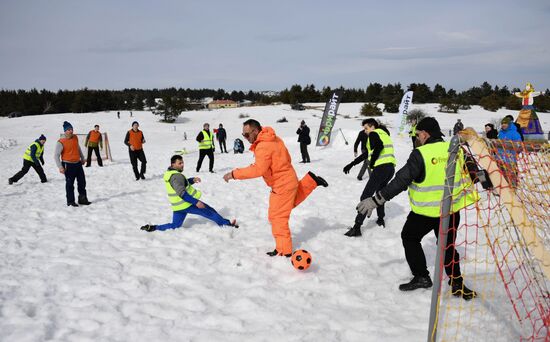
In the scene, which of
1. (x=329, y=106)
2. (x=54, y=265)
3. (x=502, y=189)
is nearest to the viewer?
(x=502, y=189)

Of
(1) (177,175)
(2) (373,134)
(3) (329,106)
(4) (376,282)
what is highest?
(3) (329,106)

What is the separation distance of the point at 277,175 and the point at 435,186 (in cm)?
194

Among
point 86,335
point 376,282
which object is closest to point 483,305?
point 376,282

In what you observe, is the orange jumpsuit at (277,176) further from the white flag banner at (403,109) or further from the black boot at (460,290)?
the white flag banner at (403,109)

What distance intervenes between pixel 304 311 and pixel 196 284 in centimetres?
132

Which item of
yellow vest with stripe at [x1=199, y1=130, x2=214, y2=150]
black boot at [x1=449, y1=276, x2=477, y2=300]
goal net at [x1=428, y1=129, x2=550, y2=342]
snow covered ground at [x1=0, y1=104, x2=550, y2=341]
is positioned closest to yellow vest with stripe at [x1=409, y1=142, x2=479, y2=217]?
goal net at [x1=428, y1=129, x2=550, y2=342]

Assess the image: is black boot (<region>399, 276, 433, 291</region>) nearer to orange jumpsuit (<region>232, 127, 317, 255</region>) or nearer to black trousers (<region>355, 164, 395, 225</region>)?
orange jumpsuit (<region>232, 127, 317, 255</region>)

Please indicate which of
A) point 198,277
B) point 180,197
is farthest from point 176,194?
point 198,277

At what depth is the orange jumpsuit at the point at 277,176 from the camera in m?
4.37

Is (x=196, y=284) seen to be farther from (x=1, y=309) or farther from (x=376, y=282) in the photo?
(x=376, y=282)

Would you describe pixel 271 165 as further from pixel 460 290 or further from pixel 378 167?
pixel 460 290

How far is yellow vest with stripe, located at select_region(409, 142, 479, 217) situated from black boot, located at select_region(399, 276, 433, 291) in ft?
2.91

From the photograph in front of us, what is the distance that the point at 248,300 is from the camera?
12.0ft

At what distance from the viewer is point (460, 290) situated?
3617 mm
